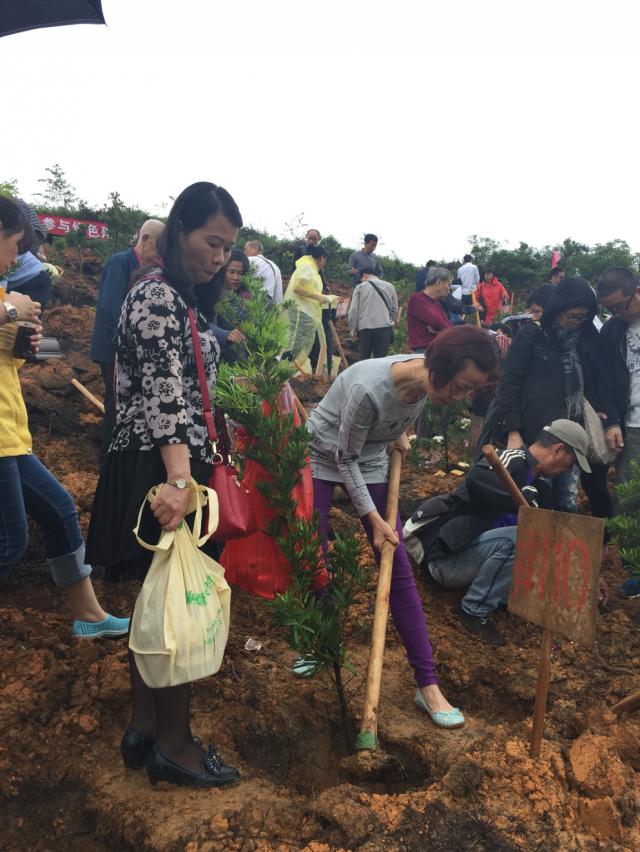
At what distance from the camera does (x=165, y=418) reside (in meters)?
1.92

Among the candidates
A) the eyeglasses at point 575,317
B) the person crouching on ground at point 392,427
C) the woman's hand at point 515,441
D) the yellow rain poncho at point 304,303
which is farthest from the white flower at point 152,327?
the yellow rain poncho at point 304,303

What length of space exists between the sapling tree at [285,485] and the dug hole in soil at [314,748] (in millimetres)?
456

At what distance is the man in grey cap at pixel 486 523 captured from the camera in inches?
138

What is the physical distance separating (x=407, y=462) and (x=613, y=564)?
236cm

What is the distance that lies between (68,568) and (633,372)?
11.7ft

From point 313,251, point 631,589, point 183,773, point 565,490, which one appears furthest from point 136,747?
point 313,251

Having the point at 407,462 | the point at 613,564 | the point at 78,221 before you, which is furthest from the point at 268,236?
the point at 613,564

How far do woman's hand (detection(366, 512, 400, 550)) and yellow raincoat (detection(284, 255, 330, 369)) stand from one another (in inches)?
180

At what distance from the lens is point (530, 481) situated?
3488mm

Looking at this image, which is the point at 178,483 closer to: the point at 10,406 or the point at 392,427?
the point at 10,406

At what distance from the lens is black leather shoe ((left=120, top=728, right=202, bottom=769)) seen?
2.16 metres

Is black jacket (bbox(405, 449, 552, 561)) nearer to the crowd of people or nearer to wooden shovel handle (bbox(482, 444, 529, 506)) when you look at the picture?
the crowd of people

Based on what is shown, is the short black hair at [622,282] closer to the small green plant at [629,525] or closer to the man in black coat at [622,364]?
the man in black coat at [622,364]

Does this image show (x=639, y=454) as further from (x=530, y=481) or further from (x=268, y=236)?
(x=268, y=236)
